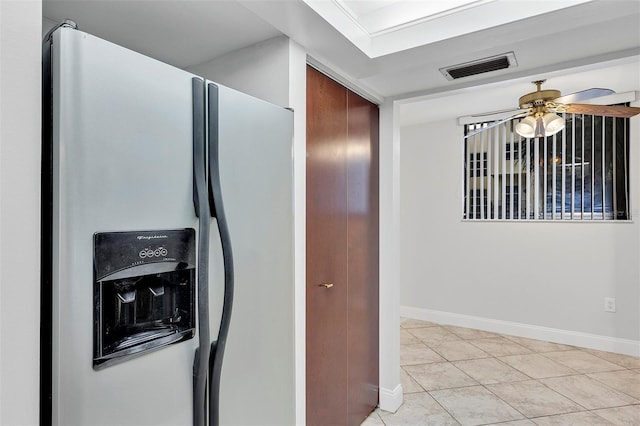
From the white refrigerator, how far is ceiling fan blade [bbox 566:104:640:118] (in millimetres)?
2358

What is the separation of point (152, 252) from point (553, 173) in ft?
13.5

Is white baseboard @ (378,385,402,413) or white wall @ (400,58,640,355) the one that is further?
white wall @ (400,58,640,355)

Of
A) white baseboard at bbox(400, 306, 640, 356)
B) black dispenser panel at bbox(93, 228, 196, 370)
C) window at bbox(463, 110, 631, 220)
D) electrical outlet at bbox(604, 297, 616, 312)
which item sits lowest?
white baseboard at bbox(400, 306, 640, 356)

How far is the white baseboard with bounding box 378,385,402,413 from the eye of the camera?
260cm

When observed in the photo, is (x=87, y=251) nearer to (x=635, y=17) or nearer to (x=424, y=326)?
(x=635, y=17)

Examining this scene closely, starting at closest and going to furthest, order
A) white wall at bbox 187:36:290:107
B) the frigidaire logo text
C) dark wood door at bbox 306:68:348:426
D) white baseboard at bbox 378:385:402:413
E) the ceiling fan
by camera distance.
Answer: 1. the frigidaire logo text
2. white wall at bbox 187:36:290:107
3. dark wood door at bbox 306:68:348:426
4. the ceiling fan
5. white baseboard at bbox 378:385:402:413

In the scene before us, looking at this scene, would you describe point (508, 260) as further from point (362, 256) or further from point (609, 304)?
point (362, 256)

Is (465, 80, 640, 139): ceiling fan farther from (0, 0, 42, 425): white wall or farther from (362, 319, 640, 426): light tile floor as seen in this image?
(0, 0, 42, 425): white wall

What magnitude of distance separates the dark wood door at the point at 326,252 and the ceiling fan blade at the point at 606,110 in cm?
171

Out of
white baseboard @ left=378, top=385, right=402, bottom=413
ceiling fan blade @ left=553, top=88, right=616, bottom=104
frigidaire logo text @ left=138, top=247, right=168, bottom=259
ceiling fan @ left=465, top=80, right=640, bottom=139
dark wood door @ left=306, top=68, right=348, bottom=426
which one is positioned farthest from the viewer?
white baseboard @ left=378, top=385, right=402, bottom=413

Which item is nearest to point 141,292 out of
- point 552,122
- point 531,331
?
point 552,122

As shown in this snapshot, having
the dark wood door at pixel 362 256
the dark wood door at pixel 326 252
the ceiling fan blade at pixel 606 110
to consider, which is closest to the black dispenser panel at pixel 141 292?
the dark wood door at pixel 326 252

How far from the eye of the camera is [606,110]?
2.57 m

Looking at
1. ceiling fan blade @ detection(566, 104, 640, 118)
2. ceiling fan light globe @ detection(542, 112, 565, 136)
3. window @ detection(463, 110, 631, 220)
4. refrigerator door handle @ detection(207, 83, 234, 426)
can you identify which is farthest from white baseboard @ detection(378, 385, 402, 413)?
window @ detection(463, 110, 631, 220)
